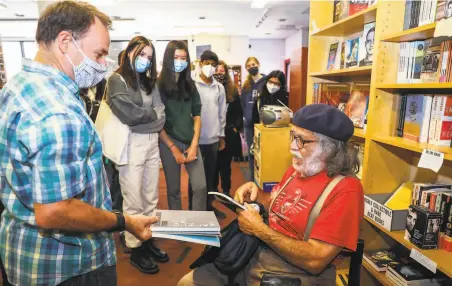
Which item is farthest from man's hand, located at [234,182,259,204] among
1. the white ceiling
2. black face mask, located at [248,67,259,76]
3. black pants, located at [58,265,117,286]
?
the white ceiling

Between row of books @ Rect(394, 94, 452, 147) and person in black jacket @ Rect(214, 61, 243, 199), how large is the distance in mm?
2014

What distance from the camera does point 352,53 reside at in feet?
7.13

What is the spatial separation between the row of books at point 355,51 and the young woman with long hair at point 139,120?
4.50 ft

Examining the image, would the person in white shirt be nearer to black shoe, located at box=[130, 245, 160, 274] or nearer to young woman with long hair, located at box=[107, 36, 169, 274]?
young woman with long hair, located at box=[107, 36, 169, 274]

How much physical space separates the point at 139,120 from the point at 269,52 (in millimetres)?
8565

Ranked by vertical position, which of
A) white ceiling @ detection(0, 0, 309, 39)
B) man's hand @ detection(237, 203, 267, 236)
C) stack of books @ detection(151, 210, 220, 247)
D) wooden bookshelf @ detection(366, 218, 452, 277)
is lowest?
wooden bookshelf @ detection(366, 218, 452, 277)

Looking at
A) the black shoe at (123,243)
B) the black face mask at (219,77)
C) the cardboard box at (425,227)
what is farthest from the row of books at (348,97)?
the black shoe at (123,243)

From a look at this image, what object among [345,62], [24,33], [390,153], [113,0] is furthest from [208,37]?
[390,153]

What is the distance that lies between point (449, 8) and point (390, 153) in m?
0.80

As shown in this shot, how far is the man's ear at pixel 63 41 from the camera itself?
0.96m

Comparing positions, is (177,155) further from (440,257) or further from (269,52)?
(269,52)

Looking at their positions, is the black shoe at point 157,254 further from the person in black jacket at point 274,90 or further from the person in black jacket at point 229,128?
the person in black jacket at point 274,90

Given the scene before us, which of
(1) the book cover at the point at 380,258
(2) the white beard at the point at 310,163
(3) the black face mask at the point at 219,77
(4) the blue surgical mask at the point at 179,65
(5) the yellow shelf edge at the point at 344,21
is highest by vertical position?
(5) the yellow shelf edge at the point at 344,21

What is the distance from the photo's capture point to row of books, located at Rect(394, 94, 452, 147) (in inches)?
57.5
